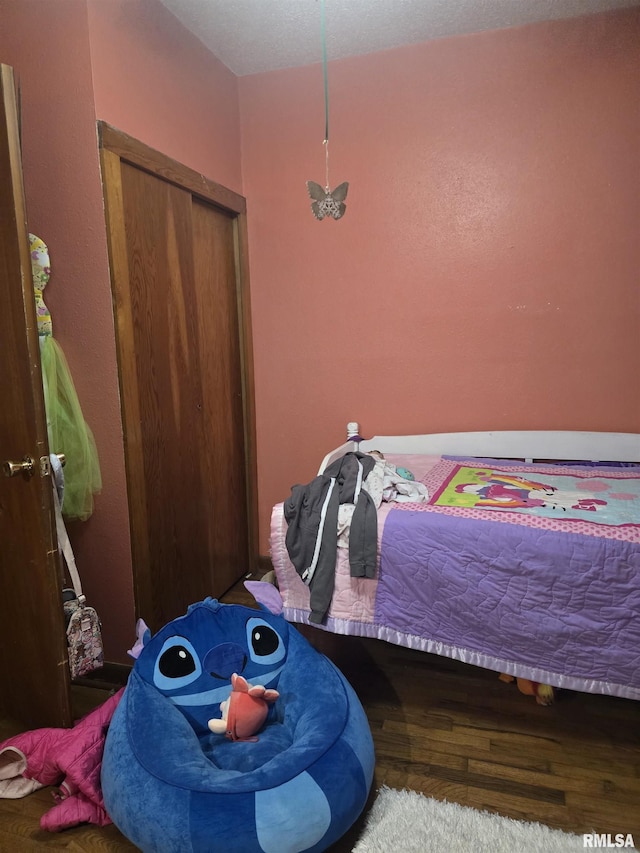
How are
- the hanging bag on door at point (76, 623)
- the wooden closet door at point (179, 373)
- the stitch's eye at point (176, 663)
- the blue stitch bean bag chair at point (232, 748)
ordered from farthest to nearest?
the wooden closet door at point (179, 373), the hanging bag on door at point (76, 623), the stitch's eye at point (176, 663), the blue stitch bean bag chair at point (232, 748)

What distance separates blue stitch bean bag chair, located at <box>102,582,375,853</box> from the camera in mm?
1302

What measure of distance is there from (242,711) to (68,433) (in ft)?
3.64

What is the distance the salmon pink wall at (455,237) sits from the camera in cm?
253

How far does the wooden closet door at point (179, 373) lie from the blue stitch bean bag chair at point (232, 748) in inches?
22.9

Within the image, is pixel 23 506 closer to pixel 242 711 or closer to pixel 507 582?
pixel 242 711

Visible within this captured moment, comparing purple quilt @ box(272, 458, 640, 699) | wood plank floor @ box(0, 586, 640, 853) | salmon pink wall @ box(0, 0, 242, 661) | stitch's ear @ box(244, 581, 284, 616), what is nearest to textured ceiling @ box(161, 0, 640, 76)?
salmon pink wall @ box(0, 0, 242, 661)

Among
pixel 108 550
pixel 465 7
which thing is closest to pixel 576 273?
pixel 465 7

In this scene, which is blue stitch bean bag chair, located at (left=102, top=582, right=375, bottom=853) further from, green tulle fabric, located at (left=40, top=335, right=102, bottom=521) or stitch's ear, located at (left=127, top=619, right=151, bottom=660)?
green tulle fabric, located at (left=40, top=335, right=102, bottom=521)

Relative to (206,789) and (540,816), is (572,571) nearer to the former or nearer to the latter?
(540,816)

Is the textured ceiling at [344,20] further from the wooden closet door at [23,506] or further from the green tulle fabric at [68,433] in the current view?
the green tulle fabric at [68,433]

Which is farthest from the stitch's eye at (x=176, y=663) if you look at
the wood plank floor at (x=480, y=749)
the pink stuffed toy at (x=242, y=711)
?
the wood plank floor at (x=480, y=749)

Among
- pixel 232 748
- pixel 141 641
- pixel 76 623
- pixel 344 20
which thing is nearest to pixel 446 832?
pixel 232 748

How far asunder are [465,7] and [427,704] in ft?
8.87

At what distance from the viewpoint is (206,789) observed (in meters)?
1.33
